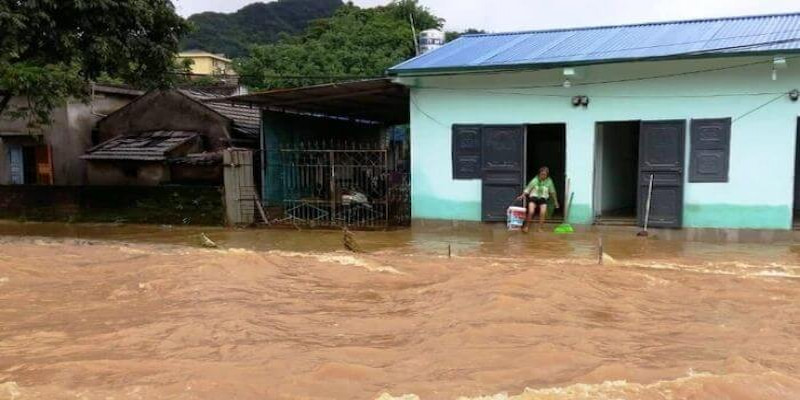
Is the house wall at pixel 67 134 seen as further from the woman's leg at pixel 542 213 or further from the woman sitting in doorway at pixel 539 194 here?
the woman's leg at pixel 542 213

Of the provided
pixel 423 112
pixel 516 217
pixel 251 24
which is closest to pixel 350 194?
pixel 423 112

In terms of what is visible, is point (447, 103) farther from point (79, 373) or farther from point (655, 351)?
point (79, 373)

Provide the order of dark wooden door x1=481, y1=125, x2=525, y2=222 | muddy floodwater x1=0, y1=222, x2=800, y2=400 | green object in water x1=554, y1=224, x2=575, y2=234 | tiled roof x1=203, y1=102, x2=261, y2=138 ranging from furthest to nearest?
tiled roof x1=203, y1=102, x2=261, y2=138 → dark wooden door x1=481, y1=125, x2=525, y2=222 → green object in water x1=554, y1=224, x2=575, y2=234 → muddy floodwater x1=0, y1=222, x2=800, y2=400

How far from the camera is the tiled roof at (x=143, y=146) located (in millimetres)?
16172

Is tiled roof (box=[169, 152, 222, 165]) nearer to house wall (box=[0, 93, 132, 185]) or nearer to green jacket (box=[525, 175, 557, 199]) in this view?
house wall (box=[0, 93, 132, 185])

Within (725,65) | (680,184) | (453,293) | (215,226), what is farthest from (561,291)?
(215,226)

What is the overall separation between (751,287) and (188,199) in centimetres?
1169

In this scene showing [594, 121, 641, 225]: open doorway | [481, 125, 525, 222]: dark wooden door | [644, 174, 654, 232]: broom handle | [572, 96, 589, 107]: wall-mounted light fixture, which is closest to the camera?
[644, 174, 654, 232]: broom handle

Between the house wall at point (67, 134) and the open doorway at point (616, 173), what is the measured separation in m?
13.5

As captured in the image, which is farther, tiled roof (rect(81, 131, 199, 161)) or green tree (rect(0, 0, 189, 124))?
tiled roof (rect(81, 131, 199, 161))

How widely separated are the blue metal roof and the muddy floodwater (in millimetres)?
3376

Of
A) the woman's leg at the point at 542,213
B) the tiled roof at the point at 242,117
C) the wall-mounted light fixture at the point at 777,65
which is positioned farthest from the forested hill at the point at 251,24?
the wall-mounted light fixture at the point at 777,65

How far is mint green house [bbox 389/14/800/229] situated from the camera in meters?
11.6

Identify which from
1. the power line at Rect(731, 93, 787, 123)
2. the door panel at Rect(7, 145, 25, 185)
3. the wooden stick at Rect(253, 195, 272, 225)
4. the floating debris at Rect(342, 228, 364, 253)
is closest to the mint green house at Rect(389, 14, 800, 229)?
the power line at Rect(731, 93, 787, 123)
